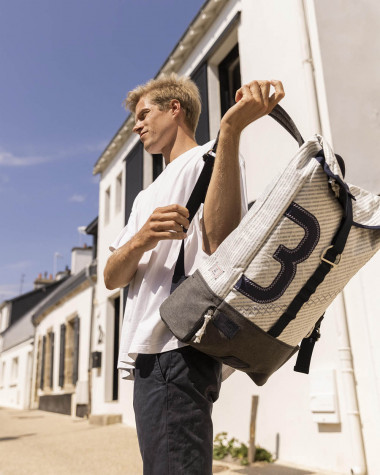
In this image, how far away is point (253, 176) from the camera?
593 cm

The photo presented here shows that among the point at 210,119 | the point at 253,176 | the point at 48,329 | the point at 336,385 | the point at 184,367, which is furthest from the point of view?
the point at 48,329

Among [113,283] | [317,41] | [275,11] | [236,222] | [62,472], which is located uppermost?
[275,11]

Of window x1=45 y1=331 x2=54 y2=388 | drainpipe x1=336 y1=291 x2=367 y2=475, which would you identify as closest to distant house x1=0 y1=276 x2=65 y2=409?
window x1=45 y1=331 x2=54 y2=388

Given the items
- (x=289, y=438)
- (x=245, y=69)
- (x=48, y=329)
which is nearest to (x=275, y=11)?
(x=245, y=69)

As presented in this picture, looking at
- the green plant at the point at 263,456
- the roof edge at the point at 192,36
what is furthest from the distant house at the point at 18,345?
the green plant at the point at 263,456

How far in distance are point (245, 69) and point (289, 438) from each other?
481 centimetres

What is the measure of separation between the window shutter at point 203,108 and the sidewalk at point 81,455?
4424mm

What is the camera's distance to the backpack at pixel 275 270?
3.29ft

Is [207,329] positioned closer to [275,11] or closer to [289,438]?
[289,438]

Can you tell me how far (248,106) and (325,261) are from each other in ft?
1.39

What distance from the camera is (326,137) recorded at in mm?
4777

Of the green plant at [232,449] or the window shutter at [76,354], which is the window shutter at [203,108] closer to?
the green plant at [232,449]

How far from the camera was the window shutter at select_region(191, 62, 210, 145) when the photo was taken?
276 inches

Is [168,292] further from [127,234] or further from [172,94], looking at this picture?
[172,94]
